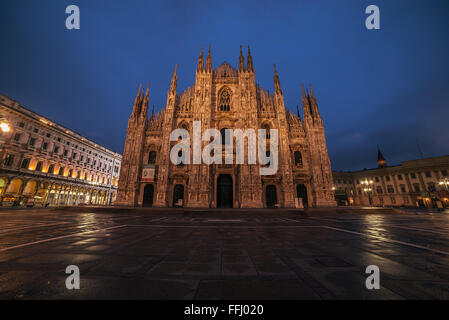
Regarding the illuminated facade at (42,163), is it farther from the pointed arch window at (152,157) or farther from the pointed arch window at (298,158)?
the pointed arch window at (298,158)

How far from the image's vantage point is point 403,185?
136 feet

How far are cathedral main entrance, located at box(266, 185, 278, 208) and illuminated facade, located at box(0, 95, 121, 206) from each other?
34031 millimetres

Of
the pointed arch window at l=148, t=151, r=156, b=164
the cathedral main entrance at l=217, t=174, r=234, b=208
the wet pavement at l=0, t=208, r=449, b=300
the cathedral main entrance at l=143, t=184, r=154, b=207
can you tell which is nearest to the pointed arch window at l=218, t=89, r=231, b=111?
the cathedral main entrance at l=217, t=174, r=234, b=208

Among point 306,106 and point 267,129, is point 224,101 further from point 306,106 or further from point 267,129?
point 306,106

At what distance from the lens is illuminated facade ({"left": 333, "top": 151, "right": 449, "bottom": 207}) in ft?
120

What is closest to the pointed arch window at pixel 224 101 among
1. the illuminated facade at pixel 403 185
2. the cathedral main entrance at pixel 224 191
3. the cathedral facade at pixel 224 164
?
the cathedral facade at pixel 224 164

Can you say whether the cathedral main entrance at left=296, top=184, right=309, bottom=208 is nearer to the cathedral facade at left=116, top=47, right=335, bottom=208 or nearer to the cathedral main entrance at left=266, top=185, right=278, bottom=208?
the cathedral facade at left=116, top=47, right=335, bottom=208

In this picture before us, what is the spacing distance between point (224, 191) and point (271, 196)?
6.62 meters

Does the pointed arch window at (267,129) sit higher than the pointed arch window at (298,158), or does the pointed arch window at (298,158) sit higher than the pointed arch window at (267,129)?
the pointed arch window at (267,129)

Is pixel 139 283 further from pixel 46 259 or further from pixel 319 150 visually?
pixel 319 150

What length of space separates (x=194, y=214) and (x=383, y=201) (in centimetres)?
5424

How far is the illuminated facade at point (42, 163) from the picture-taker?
25.2 metres

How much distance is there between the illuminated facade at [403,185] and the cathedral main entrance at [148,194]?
38.3 metres
